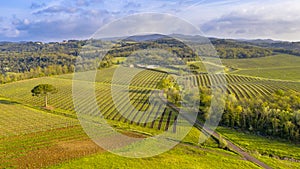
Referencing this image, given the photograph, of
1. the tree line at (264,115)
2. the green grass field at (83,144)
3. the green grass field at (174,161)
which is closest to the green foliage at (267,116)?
the tree line at (264,115)

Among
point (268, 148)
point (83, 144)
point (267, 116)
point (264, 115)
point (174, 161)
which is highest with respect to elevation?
point (264, 115)

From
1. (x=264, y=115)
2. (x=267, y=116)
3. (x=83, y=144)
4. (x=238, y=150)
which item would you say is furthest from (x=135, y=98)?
(x=83, y=144)

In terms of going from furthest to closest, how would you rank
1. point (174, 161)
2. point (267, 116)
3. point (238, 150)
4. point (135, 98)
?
1. point (135, 98)
2. point (267, 116)
3. point (238, 150)
4. point (174, 161)

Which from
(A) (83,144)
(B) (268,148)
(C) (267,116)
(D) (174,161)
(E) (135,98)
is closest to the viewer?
(D) (174,161)

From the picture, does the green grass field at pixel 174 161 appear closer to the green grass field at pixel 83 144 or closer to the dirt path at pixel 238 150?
the green grass field at pixel 83 144

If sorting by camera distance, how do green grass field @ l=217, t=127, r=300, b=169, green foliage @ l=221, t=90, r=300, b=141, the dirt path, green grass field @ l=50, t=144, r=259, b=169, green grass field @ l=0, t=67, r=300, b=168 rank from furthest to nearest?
green foliage @ l=221, t=90, r=300, b=141 < green grass field @ l=217, t=127, r=300, b=169 < the dirt path < green grass field @ l=0, t=67, r=300, b=168 < green grass field @ l=50, t=144, r=259, b=169

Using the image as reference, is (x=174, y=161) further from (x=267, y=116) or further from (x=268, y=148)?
(x=267, y=116)

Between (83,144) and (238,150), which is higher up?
(83,144)

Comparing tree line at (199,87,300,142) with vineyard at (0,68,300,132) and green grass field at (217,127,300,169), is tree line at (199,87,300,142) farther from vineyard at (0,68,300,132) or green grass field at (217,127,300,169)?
vineyard at (0,68,300,132)

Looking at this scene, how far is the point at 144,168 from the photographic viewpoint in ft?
103

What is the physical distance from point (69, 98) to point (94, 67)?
74.0m

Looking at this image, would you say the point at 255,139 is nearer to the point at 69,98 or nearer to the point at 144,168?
the point at 144,168

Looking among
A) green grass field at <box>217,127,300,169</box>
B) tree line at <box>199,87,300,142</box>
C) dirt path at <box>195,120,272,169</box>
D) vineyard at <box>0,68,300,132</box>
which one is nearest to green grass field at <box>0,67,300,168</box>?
green grass field at <box>217,127,300,169</box>

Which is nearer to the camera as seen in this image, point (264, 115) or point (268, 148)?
point (268, 148)
